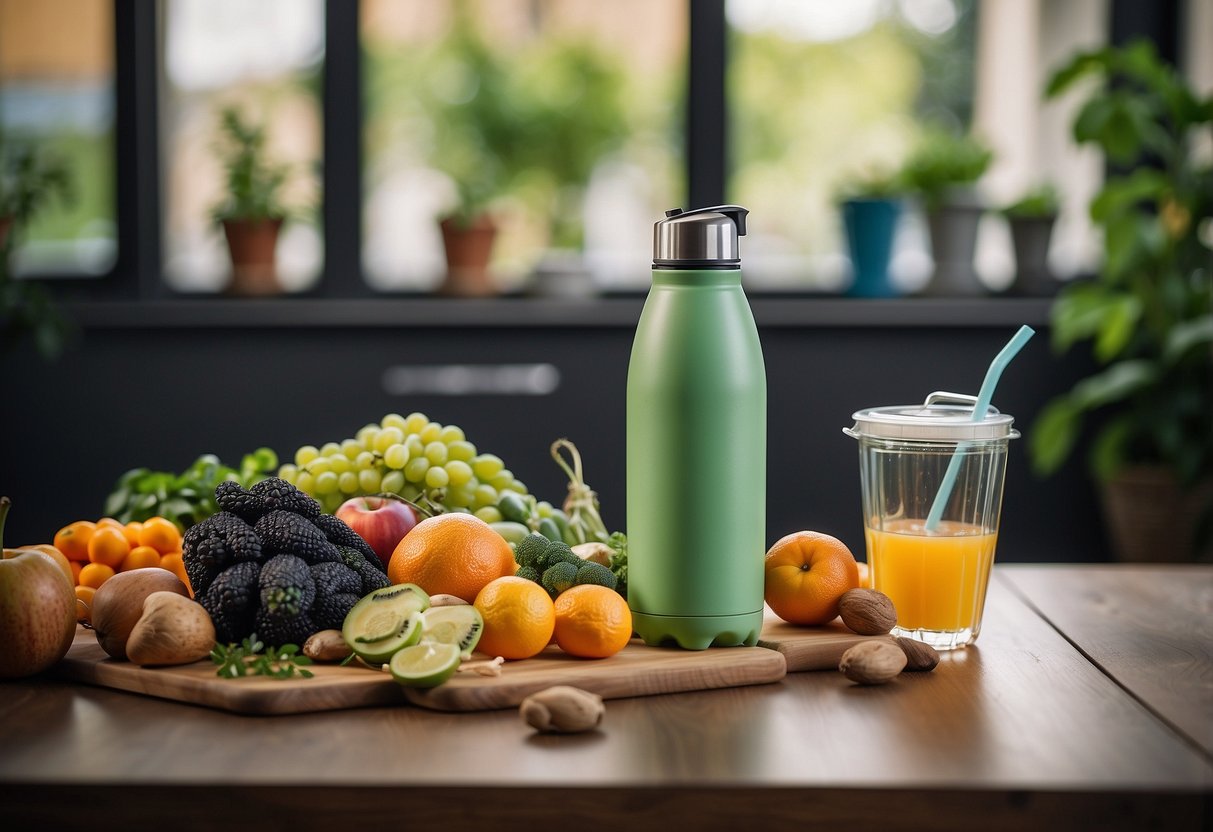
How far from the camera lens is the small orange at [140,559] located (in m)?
1.19

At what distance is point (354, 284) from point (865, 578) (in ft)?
8.44

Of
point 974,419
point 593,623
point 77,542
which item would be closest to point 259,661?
point 593,623

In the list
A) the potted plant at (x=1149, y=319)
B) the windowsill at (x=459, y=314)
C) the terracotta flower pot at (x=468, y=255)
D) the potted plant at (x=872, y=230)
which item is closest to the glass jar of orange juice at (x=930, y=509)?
the potted plant at (x=1149, y=319)

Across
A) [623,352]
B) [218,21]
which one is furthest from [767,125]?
[218,21]

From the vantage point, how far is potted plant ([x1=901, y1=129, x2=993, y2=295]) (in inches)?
136

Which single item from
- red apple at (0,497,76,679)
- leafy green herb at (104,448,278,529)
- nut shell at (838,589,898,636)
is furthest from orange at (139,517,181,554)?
nut shell at (838,589,898,636)

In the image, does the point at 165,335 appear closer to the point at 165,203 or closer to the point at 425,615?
the point at 165,203

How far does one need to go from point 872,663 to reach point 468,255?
271 cm

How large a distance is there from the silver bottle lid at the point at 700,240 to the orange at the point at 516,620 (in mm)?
266

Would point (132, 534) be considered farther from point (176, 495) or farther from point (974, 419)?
point (974, 419)

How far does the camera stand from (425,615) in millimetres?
993

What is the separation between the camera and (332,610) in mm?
998

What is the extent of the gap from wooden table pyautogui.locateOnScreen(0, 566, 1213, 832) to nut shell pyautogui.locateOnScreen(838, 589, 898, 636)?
62 millimetres

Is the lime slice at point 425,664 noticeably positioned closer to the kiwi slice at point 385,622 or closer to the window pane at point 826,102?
the kiwi slice at point 385,622
